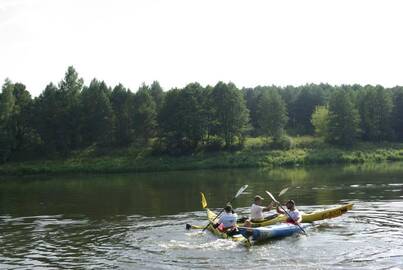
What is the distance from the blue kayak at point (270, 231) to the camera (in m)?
22.7

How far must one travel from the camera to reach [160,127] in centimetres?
8619

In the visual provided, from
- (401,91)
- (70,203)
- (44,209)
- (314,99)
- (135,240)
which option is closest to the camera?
(135,240)

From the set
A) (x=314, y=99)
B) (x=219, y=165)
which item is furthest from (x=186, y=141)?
(x=314, y=99)

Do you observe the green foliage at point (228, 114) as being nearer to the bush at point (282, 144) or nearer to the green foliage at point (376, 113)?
the bush at point (282, 144)

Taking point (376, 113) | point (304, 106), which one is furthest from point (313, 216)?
point (304, 106)

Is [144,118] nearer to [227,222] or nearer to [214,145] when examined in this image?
[214,145]

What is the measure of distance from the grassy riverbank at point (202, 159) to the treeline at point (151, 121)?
342cm

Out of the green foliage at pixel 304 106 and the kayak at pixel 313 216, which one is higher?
the green foliage at pixel 304 106

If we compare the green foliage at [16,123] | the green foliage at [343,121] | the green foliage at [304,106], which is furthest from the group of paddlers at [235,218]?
the green foliage at [304,106]

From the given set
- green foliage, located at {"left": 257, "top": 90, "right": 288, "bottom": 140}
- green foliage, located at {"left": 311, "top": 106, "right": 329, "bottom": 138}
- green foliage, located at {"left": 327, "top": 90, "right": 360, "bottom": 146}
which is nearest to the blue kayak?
green foliage, located at {"left": 257, "top": 90, "right": 288, "bottom": 140}

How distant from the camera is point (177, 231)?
25.9 metres

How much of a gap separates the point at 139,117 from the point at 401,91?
178 ft

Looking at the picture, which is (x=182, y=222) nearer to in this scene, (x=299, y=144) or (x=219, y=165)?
(x=219, y=165)

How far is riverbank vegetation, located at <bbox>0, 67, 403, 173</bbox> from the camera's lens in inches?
3231
